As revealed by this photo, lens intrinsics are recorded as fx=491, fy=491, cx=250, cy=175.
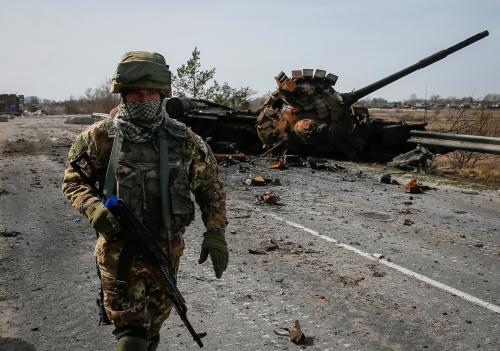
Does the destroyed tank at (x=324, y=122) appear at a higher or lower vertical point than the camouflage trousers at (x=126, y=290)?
higher

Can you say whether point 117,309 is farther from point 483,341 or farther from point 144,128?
point 483,341

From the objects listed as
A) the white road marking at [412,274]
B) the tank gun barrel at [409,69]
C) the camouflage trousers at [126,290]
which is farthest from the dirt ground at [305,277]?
the tank gun barrel at [409,69]

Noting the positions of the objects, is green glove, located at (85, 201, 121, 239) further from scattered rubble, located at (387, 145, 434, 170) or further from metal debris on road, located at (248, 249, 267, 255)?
scattered rubble, located at (387, 145, 434, 170)

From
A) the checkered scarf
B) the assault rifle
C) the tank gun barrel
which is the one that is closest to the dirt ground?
the assault rifle

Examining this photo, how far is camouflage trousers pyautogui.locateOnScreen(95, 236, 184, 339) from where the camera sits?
2678mm

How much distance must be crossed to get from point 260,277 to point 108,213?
279 cm

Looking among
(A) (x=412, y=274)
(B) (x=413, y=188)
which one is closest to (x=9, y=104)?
(B) (x=413, y=188)

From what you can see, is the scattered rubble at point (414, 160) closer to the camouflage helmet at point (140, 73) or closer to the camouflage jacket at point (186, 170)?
the camouflage jacket at point (186, 170)

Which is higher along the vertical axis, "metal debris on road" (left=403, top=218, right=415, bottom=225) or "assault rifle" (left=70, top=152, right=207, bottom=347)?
"assault rifle" (left=70, top=152, right=207, bottom=347)

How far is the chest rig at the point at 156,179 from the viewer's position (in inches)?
107

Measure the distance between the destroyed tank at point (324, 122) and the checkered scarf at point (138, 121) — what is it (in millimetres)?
11026

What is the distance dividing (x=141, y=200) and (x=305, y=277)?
2719mm

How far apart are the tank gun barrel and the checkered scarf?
38.9 ft

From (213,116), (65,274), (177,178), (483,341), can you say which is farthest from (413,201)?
(213,116)
